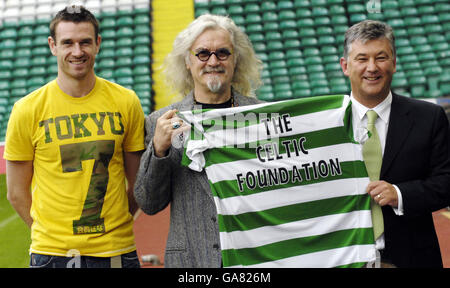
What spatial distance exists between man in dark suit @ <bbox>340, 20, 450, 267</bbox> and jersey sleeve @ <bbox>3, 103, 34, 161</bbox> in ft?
4.78

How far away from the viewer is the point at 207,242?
197 cm

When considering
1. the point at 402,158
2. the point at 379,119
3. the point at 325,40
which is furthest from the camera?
the point at 325,40

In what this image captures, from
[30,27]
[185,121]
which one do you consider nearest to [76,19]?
[185,121]

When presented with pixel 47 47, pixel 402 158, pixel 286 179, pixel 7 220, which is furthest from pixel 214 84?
pixel 47 47

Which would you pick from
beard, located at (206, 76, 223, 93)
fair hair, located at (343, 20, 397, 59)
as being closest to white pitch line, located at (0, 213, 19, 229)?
beard, located at (206, 76, 223, 93)

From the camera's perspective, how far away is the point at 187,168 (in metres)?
2.03

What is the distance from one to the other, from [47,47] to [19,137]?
9774 millimetres

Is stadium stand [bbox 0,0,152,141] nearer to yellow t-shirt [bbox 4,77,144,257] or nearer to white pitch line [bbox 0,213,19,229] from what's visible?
white pitch line [bbox 0,213,19,229]

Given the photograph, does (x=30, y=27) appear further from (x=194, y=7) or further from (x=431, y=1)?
(x=431, y=1)

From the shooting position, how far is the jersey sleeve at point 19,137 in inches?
78.0

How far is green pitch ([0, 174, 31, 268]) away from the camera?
361 cm

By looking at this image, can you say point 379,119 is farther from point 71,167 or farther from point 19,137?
point 19,137

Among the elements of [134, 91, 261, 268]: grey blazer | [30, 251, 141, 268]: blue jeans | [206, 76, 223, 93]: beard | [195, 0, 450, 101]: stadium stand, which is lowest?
[30, 251, 141, 268]: blue jeans

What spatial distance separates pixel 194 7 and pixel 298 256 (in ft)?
32.5
